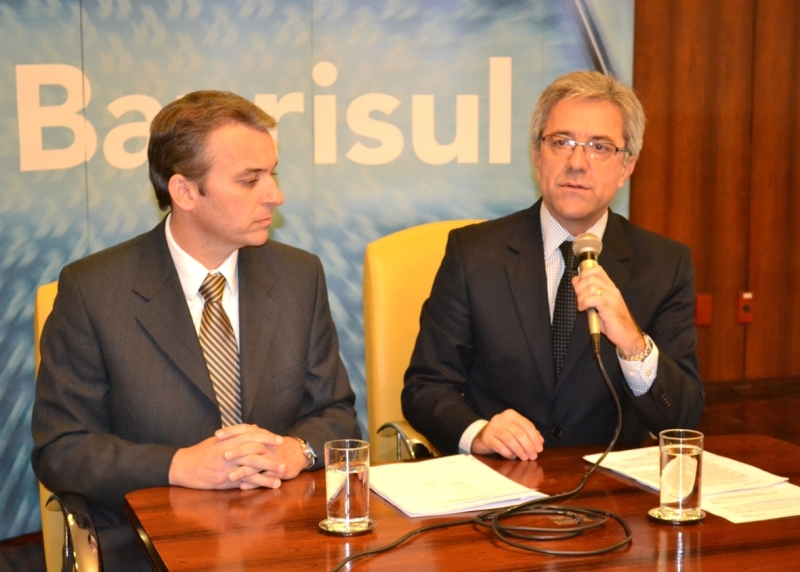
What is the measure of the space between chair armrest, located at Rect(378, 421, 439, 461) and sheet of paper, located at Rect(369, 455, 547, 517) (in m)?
0.39

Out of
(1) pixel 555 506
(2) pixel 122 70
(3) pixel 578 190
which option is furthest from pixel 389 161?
(1) pixel 555 506

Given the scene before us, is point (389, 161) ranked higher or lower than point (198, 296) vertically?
higher

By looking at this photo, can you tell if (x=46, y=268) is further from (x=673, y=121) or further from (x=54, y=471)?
(x=673, y=121)

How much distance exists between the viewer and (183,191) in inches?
89.6

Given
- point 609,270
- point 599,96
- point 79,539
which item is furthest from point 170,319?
point 599,96

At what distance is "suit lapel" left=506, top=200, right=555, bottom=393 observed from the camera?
2.47 meters

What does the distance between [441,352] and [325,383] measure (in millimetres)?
360

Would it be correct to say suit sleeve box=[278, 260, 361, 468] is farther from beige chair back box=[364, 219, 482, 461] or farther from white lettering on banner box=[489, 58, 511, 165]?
white lettering on banner box=[489, 58, 511, 165]

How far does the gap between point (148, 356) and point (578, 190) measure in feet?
3.77

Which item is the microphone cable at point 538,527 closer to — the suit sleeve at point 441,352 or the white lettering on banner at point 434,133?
the suit sleeve at point 441,352

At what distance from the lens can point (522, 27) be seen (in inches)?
167

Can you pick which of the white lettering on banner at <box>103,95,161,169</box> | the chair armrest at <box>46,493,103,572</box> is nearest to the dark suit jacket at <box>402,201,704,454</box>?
the chair armrest at <box>46,493,103,572</box>

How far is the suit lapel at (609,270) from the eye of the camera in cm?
243

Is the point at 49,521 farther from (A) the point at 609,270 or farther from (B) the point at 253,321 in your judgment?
(A) the point at 609,270
